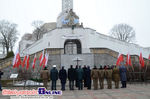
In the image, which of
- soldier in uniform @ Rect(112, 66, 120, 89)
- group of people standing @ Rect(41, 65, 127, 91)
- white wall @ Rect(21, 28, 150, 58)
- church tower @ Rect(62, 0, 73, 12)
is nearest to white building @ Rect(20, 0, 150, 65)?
white wall @ Rect(21, 28, 150, 58)

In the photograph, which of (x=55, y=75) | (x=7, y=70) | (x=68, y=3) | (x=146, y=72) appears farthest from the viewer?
(x=68, y=3)

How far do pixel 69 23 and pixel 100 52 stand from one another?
12.0 meters

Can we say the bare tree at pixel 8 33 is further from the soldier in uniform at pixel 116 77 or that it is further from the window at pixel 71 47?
the soldier in uniform at pixel 116 77

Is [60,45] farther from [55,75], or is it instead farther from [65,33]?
[55,75]

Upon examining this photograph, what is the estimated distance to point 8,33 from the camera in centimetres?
4688

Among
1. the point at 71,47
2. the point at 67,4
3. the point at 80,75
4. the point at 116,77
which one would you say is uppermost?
the point at 67,4

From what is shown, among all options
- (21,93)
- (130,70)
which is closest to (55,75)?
(21,93)

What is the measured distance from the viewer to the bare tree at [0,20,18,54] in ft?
152

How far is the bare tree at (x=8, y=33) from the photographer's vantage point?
46.3 meters

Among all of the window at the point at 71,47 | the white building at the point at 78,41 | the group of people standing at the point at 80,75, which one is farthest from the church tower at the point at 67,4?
the group of people standing at the point at 80,75

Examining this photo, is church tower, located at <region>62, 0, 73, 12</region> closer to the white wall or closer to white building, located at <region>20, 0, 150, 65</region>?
white building, located at <region>20, 0, 150, 65</region>

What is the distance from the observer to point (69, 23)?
112 feet

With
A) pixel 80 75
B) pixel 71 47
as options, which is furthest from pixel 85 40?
pixel 80 75

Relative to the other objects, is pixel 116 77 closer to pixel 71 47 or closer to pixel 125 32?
pixel 71 47
